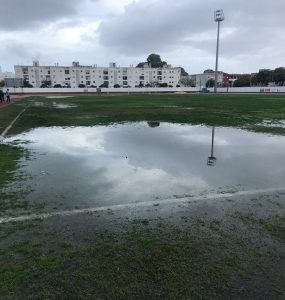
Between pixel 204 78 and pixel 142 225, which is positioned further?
pixel 204 78

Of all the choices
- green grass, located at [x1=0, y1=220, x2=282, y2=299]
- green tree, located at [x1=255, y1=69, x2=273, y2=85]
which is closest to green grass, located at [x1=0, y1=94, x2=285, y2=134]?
green grass, located at [x1=0, y1=220, x2=282, y2=299]

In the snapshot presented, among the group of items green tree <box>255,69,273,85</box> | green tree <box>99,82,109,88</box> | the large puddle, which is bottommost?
the large puddle

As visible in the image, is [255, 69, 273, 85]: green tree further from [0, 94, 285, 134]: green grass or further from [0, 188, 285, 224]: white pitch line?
[0, 188, 285, 224]: white pitch line

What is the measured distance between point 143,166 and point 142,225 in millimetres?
4038

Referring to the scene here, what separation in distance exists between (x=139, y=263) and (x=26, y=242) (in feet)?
5.45

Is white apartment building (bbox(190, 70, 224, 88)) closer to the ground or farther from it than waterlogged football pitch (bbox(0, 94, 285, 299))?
farther from it

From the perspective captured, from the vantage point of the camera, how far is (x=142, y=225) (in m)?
5.22

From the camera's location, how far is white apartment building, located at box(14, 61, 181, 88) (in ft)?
520

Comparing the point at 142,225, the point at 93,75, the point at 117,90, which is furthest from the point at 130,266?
the point at 93,75

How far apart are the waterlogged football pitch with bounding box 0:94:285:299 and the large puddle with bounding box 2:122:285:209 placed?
43 millimetres

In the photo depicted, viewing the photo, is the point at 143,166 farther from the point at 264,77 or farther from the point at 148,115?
the point at 264,77

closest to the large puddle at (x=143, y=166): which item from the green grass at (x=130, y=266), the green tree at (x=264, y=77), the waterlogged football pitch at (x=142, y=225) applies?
the waterlogged football pitch at (x=142, y=225)

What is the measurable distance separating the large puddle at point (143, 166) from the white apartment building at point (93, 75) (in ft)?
490

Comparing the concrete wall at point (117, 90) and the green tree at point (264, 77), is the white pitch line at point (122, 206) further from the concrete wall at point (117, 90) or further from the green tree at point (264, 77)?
the green tree at point (264, 77)
